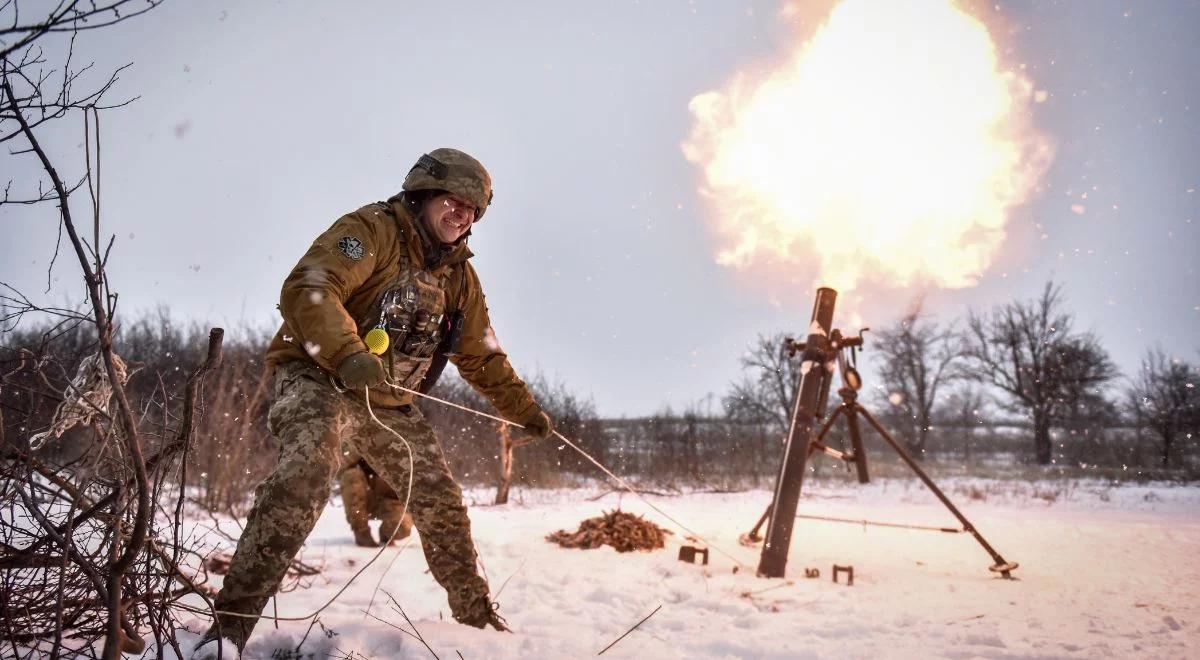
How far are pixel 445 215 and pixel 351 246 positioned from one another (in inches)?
25.6

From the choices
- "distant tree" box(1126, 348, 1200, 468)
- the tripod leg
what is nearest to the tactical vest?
the tripod leg

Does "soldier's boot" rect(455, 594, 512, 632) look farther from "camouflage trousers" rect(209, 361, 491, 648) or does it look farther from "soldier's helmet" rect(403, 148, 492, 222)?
"soldier's helmet" rect(403, 148, 492, 222)

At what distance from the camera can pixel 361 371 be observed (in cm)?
243

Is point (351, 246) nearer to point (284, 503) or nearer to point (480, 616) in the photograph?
point (284, 503)

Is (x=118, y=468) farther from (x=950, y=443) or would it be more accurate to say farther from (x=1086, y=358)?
(x=950, y=443)

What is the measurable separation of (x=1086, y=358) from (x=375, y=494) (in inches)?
1511

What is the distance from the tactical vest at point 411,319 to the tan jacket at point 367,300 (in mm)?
33

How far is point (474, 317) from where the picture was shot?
3.69 m

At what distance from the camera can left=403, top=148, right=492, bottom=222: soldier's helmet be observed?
10.9 feet

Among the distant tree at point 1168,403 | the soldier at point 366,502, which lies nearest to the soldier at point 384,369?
the soldier at point 366,502

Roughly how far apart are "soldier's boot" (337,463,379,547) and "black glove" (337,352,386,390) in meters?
4.41

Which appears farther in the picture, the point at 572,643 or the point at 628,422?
the point at 628,422

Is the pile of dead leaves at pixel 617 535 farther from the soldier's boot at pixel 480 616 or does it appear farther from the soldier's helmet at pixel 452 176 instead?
the soldier's helmet at pixel 452 176

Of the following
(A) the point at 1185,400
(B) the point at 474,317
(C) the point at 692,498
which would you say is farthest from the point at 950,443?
(B) the point at 474,317
